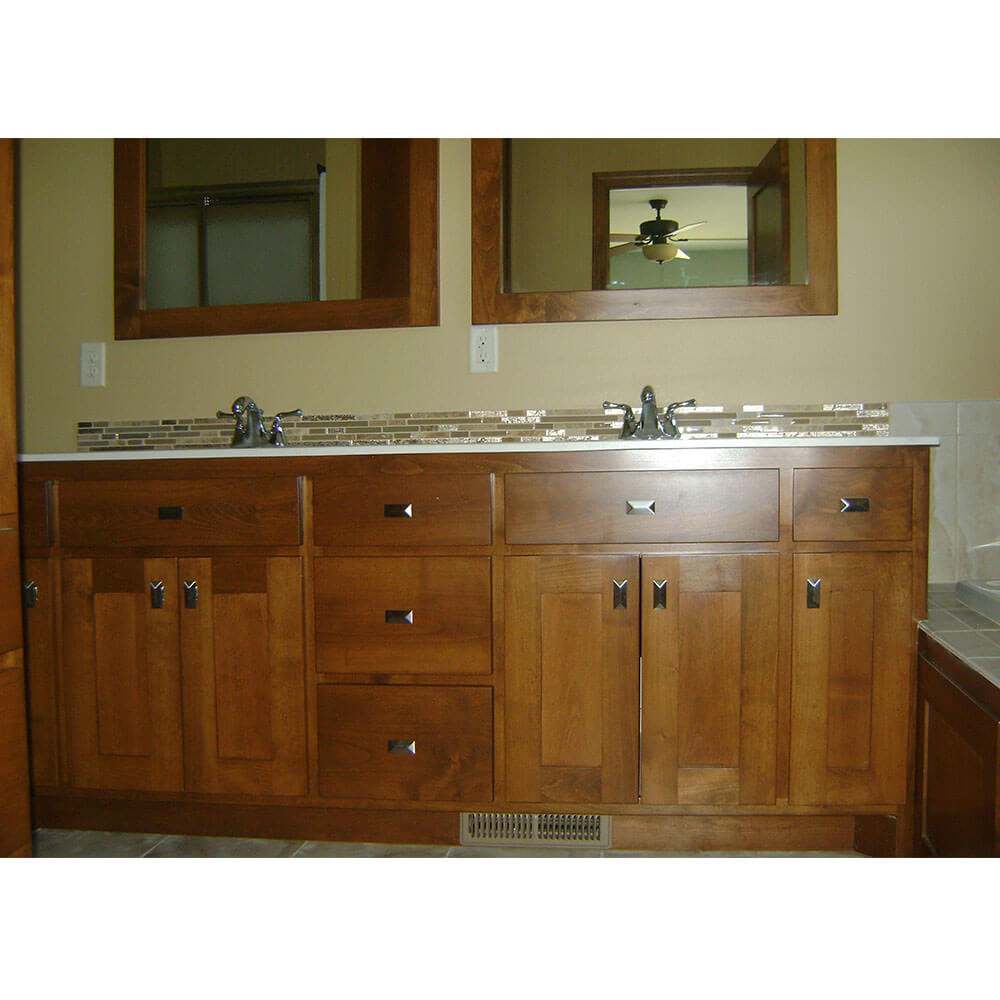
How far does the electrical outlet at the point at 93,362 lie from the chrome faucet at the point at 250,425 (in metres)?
→ 0.47

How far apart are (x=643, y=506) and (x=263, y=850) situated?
1.13 meters

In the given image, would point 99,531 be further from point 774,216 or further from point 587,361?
point 774,216

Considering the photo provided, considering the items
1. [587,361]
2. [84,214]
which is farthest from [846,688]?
[84,214]

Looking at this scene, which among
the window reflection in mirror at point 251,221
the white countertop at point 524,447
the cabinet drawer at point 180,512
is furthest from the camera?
the window reflection in mirror at point 251,221

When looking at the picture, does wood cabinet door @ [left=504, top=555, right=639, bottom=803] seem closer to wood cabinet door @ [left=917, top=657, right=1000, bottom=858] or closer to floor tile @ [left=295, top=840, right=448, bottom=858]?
floor tile @ [left=295, top=840, right=448, bottom=858]

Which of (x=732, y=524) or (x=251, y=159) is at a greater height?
(x=251, y=159)

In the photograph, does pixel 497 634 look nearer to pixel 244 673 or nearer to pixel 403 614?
pixel 403 614

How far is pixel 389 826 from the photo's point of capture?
1.72 m

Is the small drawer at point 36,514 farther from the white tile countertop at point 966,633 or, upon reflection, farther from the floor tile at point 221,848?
the white tile countertop at point 966,633

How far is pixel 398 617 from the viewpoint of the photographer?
1.64 meters

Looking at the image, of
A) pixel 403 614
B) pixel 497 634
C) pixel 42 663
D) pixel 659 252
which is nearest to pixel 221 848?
pixel 42 663

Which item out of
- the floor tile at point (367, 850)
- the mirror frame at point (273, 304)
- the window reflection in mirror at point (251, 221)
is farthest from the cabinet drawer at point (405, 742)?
the window reflection in mirror at point (251, 221)

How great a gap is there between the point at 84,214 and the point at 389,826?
73.5 inches

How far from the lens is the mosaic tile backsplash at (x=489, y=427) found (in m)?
1.98
